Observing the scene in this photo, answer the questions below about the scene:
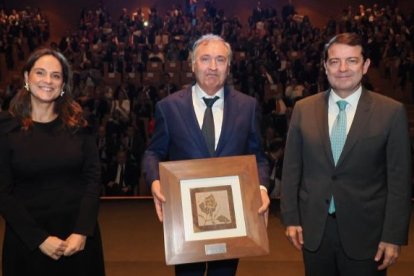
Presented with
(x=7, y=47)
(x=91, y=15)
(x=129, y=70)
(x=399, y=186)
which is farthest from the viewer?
(x=91, y=15)

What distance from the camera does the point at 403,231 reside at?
2.53 m

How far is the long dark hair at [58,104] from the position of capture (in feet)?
8.52

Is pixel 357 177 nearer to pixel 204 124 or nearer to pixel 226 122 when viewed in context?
pixel 226 122

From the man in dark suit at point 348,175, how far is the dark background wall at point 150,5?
19.0 m

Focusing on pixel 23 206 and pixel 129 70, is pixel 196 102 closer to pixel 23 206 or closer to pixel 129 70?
pixel 23 206

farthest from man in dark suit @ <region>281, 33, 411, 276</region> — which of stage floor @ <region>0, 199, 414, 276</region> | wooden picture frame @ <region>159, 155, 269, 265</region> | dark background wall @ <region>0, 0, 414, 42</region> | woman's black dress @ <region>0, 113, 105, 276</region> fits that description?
dark background wall @ <region>0, 0, 414, 42</region>

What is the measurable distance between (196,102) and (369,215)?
41.2 inches

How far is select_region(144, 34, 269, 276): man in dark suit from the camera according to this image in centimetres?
274

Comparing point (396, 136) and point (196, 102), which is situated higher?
point (196, 102)

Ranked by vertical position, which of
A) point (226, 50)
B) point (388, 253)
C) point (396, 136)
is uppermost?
point (226, 50)

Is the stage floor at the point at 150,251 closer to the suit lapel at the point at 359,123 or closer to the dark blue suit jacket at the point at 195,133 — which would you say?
the dark blue suit jacket at the point at 195,133

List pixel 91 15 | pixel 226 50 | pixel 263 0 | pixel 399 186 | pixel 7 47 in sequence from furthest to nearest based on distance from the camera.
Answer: pixel 263 0
pixel 91 15
pixel 7 47
pixel 226 50
pixel 399 186

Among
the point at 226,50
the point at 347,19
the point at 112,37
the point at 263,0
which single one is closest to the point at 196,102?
the point at 226,50

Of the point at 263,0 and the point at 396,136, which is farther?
the point at 263,0
